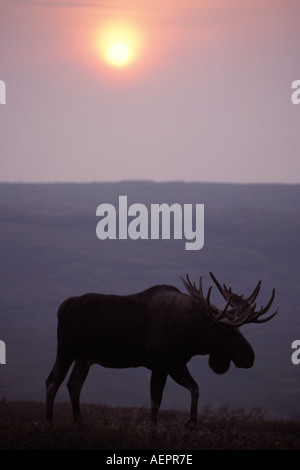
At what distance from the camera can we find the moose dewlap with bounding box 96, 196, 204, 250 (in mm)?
154250

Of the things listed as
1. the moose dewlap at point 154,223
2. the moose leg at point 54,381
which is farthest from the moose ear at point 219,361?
the moose dewlap at point 154,223

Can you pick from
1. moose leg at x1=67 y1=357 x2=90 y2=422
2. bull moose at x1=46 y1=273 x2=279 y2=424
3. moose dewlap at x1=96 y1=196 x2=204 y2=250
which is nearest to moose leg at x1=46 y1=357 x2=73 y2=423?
bull moose at x1=46 y1=273 x2=279 y2=424

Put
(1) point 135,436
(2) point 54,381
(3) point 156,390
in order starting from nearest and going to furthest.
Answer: (1) point 135,436 → (3) point 156,390 → (2) point 54,381

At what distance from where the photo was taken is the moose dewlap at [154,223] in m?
154

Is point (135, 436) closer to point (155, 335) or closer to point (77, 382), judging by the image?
point (155, 335)

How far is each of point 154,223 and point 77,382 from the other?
6069 inches

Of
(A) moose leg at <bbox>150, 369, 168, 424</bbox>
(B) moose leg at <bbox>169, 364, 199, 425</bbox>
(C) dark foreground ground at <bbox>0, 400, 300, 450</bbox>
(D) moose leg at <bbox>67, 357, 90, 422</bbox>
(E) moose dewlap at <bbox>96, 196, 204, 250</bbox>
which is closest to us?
(C) dark foreground ground at <bbox>0, 400, 300, 450</bbox>

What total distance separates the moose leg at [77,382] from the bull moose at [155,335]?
0.06 ft

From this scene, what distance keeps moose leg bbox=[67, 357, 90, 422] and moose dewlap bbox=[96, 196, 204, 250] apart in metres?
129

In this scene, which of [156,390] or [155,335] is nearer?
[156,390]

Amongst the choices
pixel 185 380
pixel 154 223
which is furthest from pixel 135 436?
pixel 154 223

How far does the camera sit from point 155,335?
15438 mm

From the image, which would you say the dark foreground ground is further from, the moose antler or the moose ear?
the moose antler

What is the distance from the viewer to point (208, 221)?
158250 millimetres
